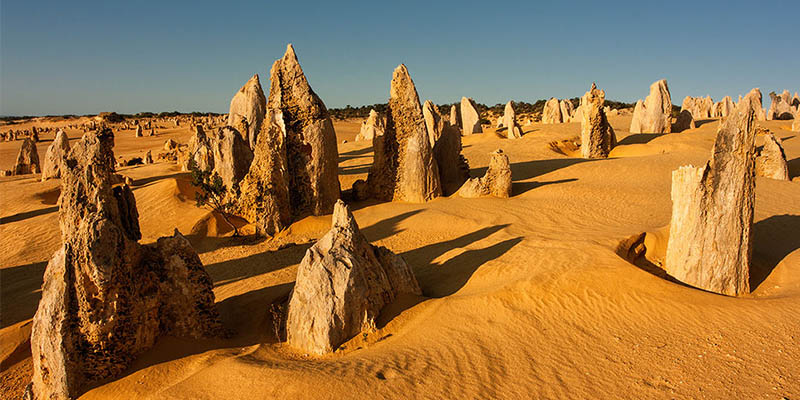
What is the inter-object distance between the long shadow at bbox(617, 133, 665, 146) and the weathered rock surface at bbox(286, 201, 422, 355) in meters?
20.5

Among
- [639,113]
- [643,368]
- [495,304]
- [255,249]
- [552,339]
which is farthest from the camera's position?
[639,113]

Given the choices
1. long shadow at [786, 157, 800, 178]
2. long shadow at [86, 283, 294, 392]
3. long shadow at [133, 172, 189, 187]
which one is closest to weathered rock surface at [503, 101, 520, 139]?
long shadow at [786, 157, 800, 178]

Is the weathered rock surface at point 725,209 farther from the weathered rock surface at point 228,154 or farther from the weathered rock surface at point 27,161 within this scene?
the weathered rock surface at point 27,161

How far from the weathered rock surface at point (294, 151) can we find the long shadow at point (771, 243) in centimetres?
955

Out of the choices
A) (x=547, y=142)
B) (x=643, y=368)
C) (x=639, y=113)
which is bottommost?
(x=643, y=368)

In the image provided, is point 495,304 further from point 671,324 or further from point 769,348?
point 769,348

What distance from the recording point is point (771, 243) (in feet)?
30.6

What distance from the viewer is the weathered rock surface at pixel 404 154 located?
43.7ft

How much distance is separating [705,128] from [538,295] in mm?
26044

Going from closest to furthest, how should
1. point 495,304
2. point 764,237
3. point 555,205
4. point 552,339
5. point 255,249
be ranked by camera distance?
point 552,339
point 495,304
point 764,237
point 255,249
point 555,205

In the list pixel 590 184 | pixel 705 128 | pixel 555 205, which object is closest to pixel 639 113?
pixel 705 128

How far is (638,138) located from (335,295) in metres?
22.8

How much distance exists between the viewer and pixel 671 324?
588cm

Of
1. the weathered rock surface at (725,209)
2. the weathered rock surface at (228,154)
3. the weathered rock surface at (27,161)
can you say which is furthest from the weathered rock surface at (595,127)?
the weathered rock surface at (27,161)
